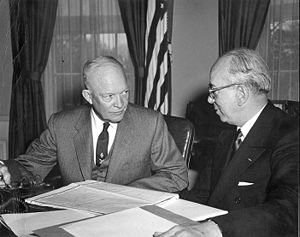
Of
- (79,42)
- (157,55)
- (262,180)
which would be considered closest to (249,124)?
(262,180)

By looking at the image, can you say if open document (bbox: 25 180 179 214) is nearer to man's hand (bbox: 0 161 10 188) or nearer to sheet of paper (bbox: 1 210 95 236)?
sheet of paper (bbox: 1 210 95 236)

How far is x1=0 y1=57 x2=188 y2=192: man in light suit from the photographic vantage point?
1.63 m

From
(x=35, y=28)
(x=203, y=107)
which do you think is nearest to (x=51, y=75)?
(x=35, y=28)

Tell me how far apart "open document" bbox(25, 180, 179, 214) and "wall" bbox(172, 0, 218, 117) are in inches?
109

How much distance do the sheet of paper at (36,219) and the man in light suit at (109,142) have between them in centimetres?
59

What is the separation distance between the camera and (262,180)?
1.11 metres

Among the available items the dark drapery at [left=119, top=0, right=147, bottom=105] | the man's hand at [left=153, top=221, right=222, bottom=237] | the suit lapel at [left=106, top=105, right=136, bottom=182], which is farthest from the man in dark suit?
the dark drapery at [left=119, top=0, right=147, bottom=105]

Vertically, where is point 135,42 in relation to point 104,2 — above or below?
below

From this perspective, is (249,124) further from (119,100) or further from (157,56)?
(157,56)

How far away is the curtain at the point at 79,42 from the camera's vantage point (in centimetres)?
415

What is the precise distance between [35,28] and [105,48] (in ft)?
2.24

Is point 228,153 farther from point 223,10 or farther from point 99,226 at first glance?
point 223,10

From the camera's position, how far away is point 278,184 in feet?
2.96

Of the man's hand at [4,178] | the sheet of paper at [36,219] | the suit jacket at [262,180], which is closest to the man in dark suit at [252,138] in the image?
the suit jacket at [262,180]
